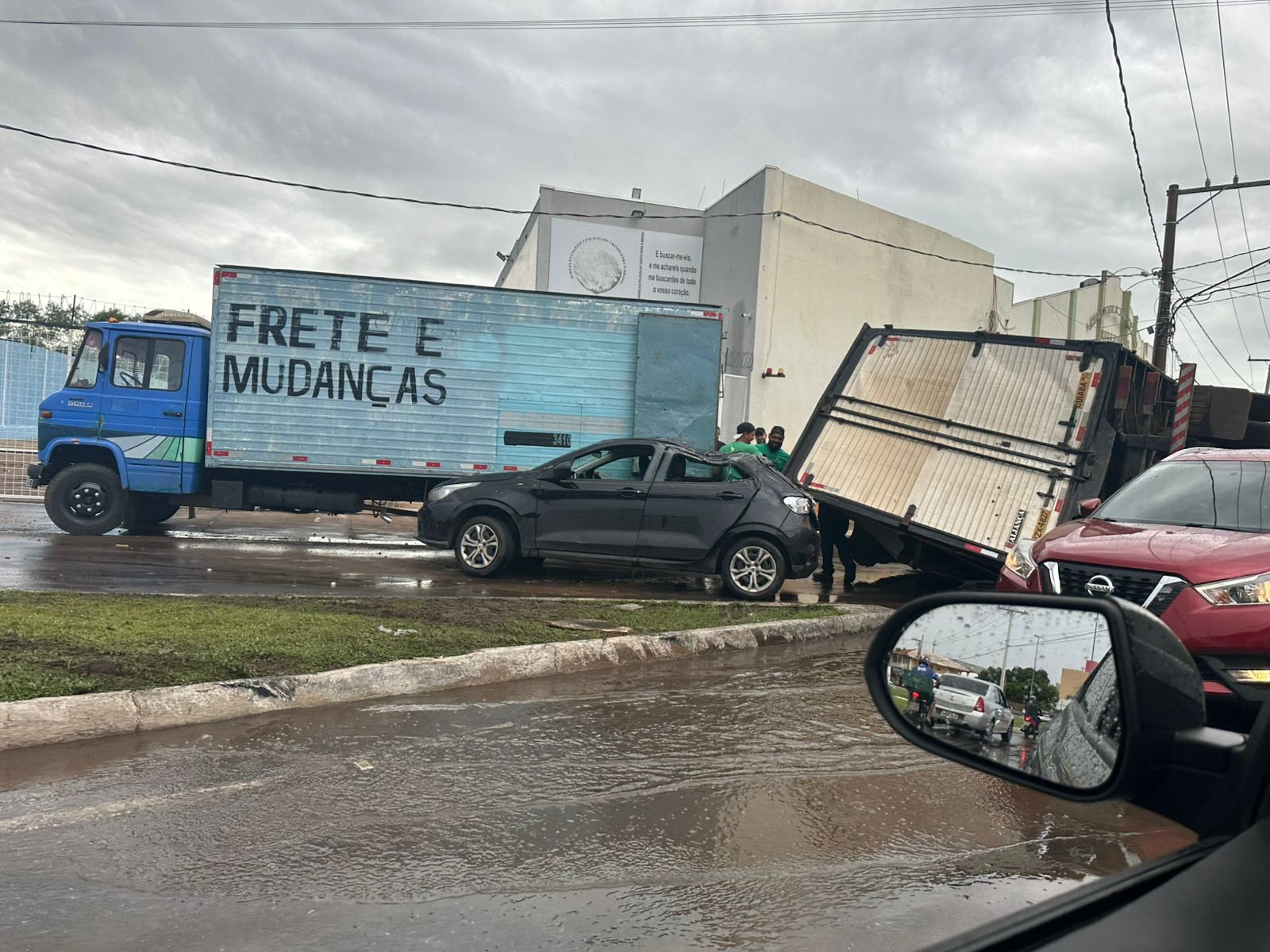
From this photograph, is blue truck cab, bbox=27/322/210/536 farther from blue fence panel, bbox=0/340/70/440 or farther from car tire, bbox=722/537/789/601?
blue fence panel, bbox=0/340/70/440

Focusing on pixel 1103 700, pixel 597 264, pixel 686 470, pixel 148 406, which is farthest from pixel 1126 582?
pixel 597 264

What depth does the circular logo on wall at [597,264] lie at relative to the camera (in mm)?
26484

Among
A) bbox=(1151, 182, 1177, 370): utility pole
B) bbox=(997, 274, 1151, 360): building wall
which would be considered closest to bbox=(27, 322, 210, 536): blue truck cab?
bbox=(1151, 182, 1177, 370): utility pole

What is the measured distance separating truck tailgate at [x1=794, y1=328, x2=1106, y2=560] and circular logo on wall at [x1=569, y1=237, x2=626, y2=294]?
52.4 feet

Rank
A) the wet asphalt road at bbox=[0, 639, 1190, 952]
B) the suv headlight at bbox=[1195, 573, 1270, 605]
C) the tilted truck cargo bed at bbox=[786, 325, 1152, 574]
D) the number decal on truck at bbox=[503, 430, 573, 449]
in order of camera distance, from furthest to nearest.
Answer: the number decal on truck at bbox=[503, 430, 573, 449]
the tilted truck cargo bed at bbox=[786, 325, 1152, 574]
the suv headlight at bbox=[1195, 573, 1270, 605]
the wet asphalt road at bbox=[0, 639, 1190, 952]

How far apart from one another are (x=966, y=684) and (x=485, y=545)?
9021 mm

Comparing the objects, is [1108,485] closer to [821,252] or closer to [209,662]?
[209,662]

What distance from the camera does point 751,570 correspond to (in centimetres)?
1004

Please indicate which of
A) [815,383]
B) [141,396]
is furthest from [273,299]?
[815,383]

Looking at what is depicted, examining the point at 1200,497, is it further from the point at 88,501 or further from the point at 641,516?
the point at 88,501

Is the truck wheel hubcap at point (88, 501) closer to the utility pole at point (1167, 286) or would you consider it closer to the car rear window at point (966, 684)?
the car rear window at point (966, 684)

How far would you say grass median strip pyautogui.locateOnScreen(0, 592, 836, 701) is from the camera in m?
5.15

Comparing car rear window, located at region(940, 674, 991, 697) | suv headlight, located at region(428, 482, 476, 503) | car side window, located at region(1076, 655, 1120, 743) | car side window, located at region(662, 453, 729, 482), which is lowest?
suv headlight, located at region(428, 482, 476, 503)

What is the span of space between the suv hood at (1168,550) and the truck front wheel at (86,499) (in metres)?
11.4
